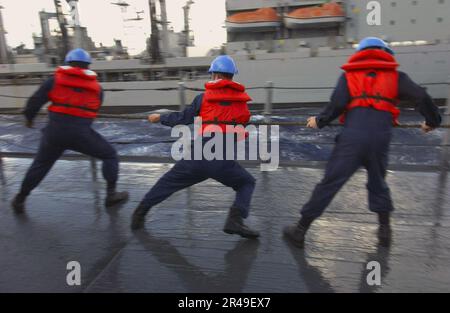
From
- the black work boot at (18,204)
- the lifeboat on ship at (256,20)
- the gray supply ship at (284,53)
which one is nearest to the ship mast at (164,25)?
the gray supply ship at (284,53)

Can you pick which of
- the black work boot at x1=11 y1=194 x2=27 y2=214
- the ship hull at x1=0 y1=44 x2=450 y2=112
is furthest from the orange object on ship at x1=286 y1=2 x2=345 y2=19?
the black work boot at x1=11 y1=194 x2=27 y2=214

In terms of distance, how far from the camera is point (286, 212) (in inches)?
137

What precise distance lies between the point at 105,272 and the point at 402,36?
23.9 metres

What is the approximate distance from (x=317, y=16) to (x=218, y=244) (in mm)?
22394

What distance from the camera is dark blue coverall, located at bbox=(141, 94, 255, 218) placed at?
2.83m

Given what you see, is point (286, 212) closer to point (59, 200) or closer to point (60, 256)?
point (60, 256)

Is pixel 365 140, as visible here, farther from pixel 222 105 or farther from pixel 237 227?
pixel 237 227

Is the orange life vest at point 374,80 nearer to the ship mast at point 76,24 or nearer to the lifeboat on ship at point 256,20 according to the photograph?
the lifeboat on ship at point 256,20

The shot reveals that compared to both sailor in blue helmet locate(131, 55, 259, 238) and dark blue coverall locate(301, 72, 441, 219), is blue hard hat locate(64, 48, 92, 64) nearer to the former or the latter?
sailor in blue helmet locate(131, 55, 259, 238)

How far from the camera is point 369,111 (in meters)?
2.46

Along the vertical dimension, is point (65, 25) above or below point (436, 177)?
above

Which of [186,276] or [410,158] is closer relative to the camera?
[186,276]
